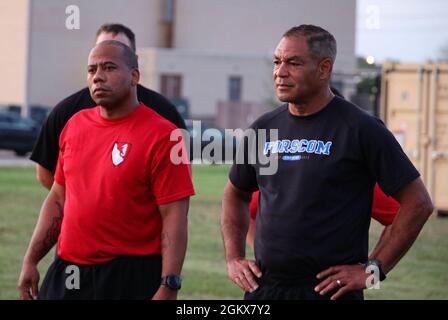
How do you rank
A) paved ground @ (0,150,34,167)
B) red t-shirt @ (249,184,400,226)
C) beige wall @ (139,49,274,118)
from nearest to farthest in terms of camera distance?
red t-shirt @ (249,184,400,226)
paved ground @ (0,150,34,167)
beige wall @ (139,49,274,118)

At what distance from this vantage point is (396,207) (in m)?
5.63

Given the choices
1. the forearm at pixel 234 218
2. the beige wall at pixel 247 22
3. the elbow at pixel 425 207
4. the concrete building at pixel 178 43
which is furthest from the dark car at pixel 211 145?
the beige wall at pixel 247 22

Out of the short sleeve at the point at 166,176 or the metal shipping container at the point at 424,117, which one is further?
the metal shipping container at the point at 424,117

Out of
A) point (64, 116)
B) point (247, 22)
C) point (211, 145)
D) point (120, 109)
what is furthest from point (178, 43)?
point (120, 109)

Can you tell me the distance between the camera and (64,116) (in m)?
6.26

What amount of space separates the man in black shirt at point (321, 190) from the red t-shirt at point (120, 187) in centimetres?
60

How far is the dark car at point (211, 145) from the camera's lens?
8.93 metres

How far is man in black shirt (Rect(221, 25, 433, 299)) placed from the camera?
469cm

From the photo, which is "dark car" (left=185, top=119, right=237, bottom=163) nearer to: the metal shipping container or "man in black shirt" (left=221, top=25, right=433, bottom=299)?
"man in black shirt" (left=221, top=25, right=433, bottom=299)

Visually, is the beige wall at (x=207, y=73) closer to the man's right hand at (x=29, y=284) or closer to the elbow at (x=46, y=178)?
the elbow at (x=46, y=178)

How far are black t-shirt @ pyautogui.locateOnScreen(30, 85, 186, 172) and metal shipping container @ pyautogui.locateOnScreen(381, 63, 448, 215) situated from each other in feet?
44.4

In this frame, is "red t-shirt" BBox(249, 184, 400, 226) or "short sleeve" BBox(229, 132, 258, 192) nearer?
"short sleeve" BBox(229, 132, 258, 192)

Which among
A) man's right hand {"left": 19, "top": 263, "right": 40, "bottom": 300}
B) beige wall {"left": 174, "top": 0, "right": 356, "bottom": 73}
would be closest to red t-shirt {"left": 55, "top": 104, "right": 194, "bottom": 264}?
man's right hand {"left": 19, "top": 263, "right": 40, "bottom": 300}

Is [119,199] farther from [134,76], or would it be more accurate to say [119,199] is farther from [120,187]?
[134,76]
